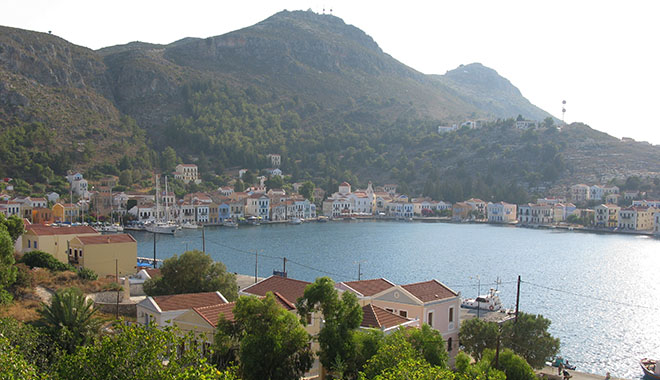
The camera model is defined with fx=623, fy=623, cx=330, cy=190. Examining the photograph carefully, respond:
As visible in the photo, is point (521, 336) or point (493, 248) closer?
point (521, 336)

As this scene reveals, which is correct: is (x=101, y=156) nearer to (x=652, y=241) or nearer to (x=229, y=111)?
(x=229, y=111)

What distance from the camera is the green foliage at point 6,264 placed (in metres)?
16.5

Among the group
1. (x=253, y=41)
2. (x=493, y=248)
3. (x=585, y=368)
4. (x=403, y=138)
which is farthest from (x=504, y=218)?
(x=253, y=41)

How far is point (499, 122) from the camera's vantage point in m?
106

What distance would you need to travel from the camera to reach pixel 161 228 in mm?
56438

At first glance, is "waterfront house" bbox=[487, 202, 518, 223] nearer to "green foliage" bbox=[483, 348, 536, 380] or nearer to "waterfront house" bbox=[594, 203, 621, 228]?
"waterfront house" bbox=[594, 203, 621, 228]

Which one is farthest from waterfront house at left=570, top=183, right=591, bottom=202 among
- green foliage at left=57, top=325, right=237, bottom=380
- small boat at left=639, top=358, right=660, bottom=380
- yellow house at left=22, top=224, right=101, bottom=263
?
green foliage at left=57, top=325, right=237, bottom=380

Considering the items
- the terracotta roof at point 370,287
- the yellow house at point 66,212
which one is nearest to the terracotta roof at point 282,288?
the terracotta roof at point 370,287

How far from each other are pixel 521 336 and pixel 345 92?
11560 centimetres

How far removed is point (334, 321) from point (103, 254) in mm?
15027

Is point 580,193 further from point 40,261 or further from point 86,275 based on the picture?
point 40,261

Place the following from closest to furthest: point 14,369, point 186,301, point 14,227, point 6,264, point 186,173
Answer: point 14,369, point 186,301, point 6,264, point 14,227, point 186,173

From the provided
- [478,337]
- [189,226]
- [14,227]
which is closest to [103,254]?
[14,227]

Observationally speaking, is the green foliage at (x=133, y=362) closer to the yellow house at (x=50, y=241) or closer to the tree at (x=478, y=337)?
the tree at (x=478, y=337)
